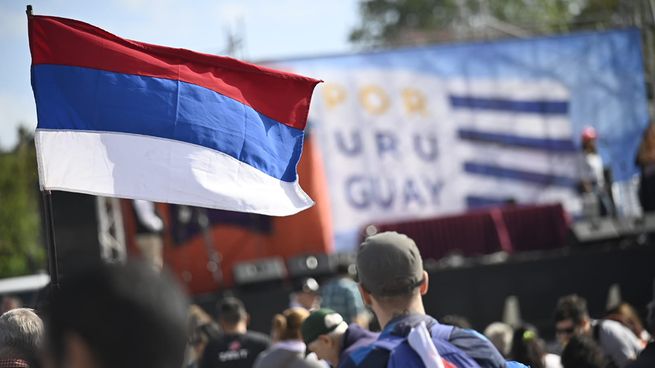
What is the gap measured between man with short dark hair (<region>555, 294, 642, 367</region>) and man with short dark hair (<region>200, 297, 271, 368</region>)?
2.13 m

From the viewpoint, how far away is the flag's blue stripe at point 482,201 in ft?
60.4

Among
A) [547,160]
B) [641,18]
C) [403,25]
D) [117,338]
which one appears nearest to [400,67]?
[547,160]

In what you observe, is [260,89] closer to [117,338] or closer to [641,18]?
[117,338]

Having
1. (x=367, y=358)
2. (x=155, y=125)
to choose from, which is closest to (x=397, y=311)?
(x=367, y=358)

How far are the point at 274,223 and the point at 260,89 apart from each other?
1176 cm

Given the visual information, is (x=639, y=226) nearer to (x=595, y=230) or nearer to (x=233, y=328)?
(x=595, y=230)

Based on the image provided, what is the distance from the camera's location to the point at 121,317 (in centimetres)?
182

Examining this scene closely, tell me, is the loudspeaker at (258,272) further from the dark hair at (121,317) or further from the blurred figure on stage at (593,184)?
the dark hair at (121,317)

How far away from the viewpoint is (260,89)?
4.86 m

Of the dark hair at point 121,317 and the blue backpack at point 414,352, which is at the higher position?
the dark hair at point 121,317

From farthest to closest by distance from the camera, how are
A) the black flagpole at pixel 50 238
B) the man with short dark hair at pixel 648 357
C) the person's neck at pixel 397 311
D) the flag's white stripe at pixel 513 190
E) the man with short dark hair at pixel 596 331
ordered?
the flag's white stripe at pixel 513 190 → the man with short dark hair at pixel 596 331 → the man with short dark hair at pixel 648 357 → the black flagpole at pixel 50 238 → the person's neck at pixel 397 311

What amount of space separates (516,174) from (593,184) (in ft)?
6.01

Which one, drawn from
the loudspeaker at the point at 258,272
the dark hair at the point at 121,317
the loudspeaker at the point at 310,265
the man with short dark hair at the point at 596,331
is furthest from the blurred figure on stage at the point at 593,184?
the dark hair at the point at 121,317

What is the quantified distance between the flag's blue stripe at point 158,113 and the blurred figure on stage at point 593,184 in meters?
12.6
